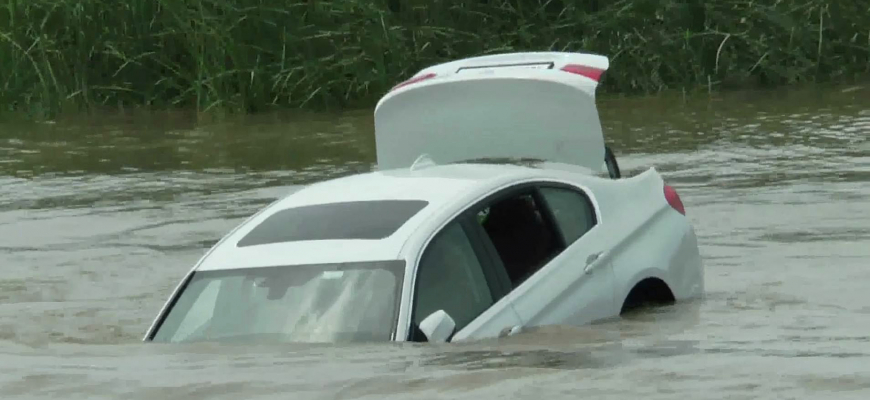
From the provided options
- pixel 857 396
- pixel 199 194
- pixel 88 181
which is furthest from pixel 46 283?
pixel 857 396

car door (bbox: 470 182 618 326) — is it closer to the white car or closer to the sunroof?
the white car

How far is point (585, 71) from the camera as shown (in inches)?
398

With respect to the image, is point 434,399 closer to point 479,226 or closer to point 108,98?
point 479,226

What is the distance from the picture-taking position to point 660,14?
865 inches

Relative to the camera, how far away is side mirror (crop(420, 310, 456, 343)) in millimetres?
7223

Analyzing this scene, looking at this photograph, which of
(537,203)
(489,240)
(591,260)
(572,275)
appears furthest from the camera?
(537,203)

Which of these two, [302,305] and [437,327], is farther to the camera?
[302,305]

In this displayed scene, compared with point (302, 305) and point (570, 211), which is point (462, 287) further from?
point (570, 211)

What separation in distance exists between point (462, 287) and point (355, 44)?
13734 mm

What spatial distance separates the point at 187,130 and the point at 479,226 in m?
12.5

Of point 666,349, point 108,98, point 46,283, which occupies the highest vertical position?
point 666,349

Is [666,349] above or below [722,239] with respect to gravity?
above

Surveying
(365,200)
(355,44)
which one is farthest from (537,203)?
(355,44)

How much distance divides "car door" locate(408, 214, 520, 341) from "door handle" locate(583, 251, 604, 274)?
60cm
